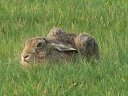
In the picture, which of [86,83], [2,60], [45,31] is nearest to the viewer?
[86,83]

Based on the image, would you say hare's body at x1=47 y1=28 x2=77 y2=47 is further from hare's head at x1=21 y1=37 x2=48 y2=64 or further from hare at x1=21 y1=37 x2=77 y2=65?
hare's head at x1=21 y1=37 x2=48 y2=64

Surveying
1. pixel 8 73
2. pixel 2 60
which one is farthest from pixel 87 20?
pixel 8 73

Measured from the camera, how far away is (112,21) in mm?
8383

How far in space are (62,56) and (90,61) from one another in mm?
313

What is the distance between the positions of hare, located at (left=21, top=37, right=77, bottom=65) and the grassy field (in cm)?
14

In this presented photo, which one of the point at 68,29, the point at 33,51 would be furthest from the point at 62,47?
the point at 68,29

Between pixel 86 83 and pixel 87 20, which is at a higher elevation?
pixel 87 20

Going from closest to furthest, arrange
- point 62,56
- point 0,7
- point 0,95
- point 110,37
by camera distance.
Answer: point 0,95
point 62,56
point 110,37
point 0,7

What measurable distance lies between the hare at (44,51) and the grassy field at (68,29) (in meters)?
0.14

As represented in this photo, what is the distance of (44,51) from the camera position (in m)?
5.96

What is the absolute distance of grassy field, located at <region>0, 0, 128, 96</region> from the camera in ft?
17.0

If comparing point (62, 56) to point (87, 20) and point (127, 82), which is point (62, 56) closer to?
point (127, 82)

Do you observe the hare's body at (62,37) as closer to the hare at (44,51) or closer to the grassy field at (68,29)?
the hare at (44,51)

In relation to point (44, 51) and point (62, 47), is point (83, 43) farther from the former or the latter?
point (44, 51)
